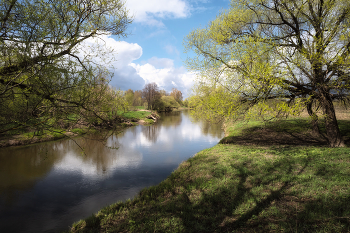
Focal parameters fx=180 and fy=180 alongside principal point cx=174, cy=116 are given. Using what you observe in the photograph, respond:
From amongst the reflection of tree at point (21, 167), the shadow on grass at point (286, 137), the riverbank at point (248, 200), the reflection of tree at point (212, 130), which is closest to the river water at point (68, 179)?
the reflection of tree at point (21, 167)

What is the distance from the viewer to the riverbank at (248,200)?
158 inches

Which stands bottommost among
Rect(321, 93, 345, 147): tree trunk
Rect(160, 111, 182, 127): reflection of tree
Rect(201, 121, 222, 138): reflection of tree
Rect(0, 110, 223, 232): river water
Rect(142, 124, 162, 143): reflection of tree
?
Rect(0, 110, 223, 232): river water

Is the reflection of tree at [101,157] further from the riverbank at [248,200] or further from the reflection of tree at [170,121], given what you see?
the reflection of tree at [170,121]

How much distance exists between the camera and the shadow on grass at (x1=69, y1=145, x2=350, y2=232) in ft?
13.1

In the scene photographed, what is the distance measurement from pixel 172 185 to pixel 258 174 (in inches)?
131

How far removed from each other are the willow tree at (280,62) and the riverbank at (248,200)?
2599 millimetres

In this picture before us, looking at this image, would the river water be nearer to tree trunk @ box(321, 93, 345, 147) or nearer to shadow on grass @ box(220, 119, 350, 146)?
shadow on grass @ box(220, 119, 350, 146)

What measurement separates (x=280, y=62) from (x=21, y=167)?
52.1 ft

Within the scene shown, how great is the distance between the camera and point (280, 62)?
9016 mm

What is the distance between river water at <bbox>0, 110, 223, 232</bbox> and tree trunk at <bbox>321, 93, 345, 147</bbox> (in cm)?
882

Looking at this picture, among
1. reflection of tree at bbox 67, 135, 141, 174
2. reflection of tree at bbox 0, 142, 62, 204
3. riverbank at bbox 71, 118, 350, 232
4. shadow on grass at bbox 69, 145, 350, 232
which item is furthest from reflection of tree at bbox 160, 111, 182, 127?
shadow on grass at bbox 69, 145, 350, 232

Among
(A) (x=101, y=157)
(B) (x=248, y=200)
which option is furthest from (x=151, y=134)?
(B) (x=248, y=200)

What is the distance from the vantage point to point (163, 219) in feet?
15.6

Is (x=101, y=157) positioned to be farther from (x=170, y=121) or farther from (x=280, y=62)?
(x=170, y=121)
